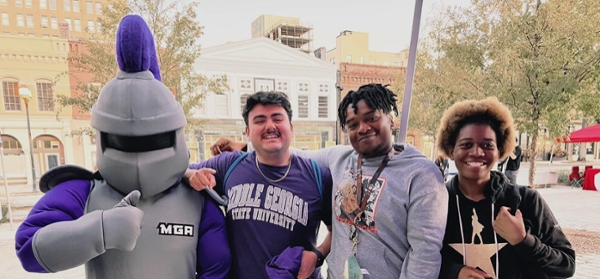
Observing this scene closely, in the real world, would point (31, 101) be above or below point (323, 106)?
above

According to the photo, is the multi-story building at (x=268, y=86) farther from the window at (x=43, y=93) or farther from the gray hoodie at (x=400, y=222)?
the gray hoodie at (x=400, y=222)

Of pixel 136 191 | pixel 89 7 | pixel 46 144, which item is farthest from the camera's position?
pixel 89 7

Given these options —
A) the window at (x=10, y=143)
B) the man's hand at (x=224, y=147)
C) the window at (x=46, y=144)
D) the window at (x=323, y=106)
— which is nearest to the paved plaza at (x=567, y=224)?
the man's hand at (x=224, y=147)

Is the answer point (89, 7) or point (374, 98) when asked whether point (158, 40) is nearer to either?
point (374, 98)

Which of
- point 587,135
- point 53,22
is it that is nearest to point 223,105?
point 587,135

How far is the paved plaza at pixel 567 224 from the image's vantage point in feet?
13.7

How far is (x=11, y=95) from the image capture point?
1662cm

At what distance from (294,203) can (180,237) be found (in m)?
0.60

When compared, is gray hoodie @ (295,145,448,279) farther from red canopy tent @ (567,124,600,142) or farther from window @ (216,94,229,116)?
window @ (216,94,229,116)

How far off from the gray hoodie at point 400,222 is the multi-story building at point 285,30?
30.2 metres

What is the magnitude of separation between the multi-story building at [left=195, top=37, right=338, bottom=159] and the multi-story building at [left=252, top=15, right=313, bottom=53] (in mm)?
→ 12452

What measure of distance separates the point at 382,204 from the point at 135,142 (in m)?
1.15

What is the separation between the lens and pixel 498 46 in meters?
6.14

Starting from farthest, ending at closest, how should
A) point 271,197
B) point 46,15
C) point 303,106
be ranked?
1. point 46,15
2. point 303,106
3. point 271,197
